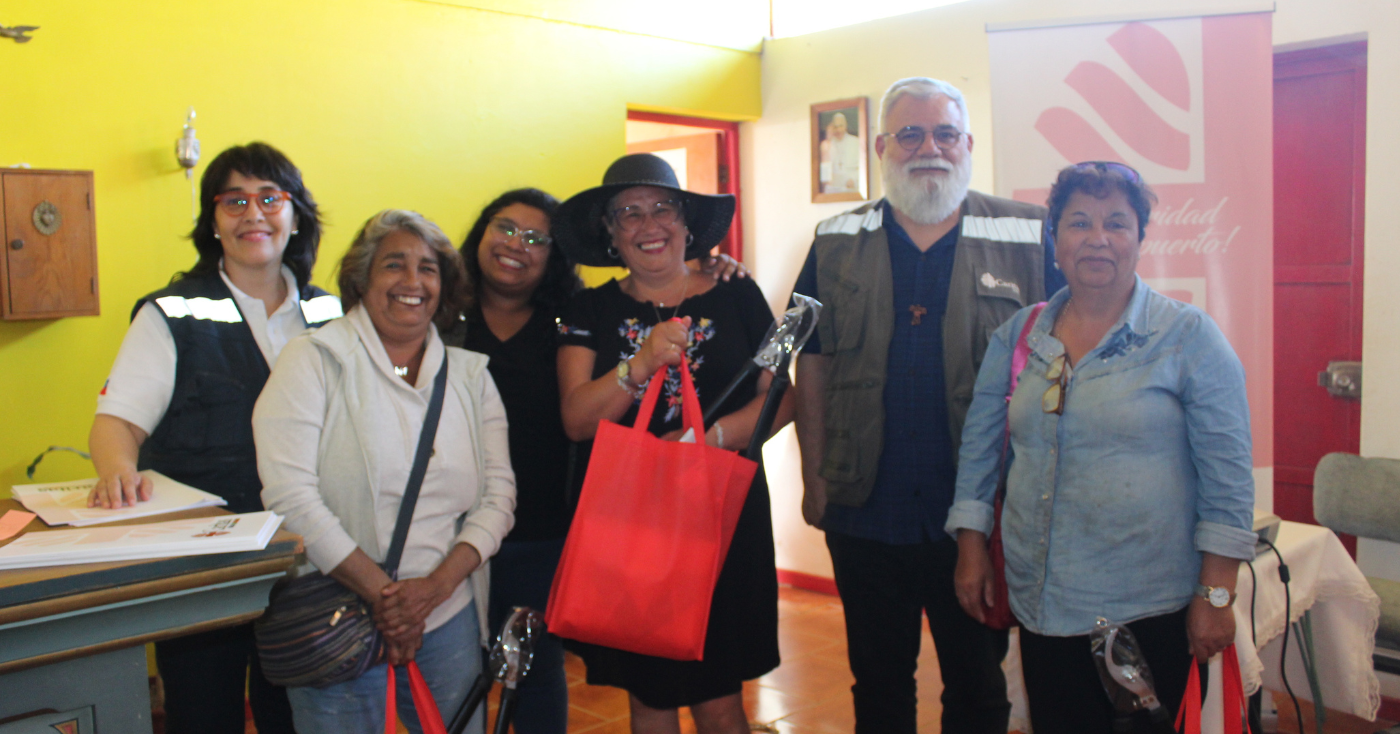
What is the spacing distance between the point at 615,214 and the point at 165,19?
213 cm

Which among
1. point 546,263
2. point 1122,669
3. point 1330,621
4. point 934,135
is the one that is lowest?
point 1330,621

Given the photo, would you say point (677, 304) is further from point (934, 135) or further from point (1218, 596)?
point (1218, 596)

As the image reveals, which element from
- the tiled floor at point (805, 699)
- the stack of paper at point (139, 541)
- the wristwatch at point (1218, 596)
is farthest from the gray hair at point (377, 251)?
the tiled floor at point (805, 699)

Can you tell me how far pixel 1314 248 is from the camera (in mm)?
3736

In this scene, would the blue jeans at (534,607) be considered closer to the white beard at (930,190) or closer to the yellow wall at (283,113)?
the white beard at (930,190)

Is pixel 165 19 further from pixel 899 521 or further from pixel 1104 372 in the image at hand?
pixel 1104 372

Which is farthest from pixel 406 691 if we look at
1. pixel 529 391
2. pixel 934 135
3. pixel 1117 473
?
pixel 934 135

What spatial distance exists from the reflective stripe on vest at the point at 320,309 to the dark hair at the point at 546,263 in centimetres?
32

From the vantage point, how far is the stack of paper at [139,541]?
4.42 feet

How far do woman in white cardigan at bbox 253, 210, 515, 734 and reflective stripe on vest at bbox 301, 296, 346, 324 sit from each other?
1.05 ft

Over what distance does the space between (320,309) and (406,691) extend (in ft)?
2.99

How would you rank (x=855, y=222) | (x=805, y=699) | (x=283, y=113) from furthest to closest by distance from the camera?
(x=805, y=699) → (x=283, y=113) → (x=855, y=222)

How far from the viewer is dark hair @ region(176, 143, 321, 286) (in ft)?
7.20

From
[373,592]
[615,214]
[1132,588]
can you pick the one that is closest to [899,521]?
[1132,588]
